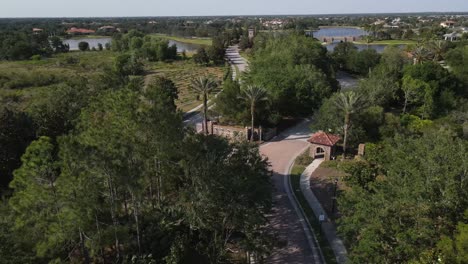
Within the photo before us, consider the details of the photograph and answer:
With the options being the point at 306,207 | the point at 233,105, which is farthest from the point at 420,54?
the point at 306,207

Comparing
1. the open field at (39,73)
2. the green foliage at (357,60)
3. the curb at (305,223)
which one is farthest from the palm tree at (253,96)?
the green foliage at (357,60)

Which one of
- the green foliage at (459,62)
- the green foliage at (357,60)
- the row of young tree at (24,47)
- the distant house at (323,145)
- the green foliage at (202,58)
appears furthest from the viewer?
the row of young tree at (24,47)

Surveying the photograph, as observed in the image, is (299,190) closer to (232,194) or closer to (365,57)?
(232,194)

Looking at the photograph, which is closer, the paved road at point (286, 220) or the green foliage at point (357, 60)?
the paved road at point (286, 220)

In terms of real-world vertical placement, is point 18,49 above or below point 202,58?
above

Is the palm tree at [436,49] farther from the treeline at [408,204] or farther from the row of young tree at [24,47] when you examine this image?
the row of young tree at [24,47]

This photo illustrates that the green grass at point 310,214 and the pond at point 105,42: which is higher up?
the pond at point 105,42

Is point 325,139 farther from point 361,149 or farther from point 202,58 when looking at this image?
point 202,58
